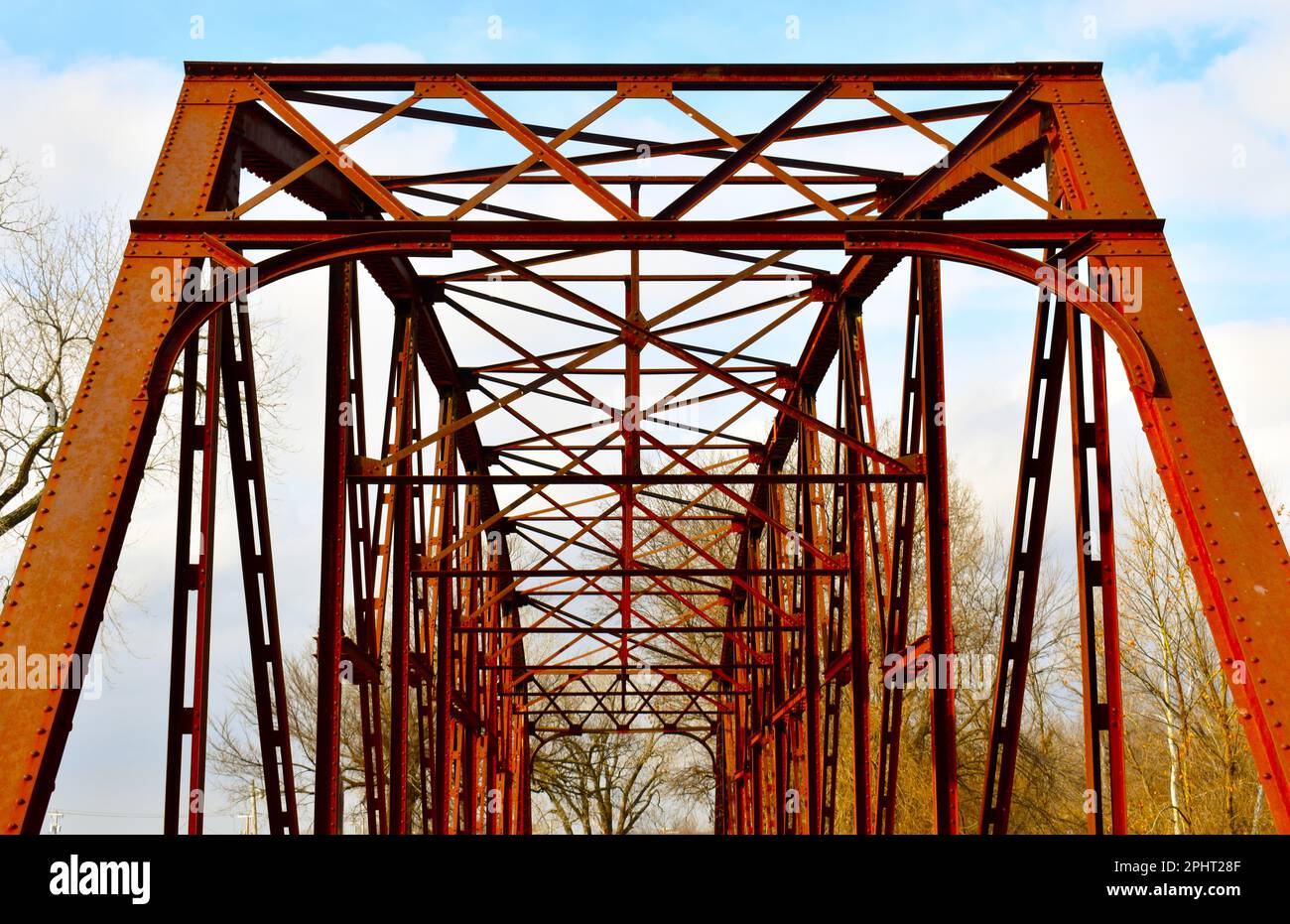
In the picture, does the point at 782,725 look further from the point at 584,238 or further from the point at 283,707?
the point at 584,238

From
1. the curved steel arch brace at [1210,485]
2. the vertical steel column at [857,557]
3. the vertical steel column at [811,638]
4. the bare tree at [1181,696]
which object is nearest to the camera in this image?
the curved steel arch brace at [1210,485]

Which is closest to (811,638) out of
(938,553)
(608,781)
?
(938,553)

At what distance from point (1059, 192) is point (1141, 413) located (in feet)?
7.22

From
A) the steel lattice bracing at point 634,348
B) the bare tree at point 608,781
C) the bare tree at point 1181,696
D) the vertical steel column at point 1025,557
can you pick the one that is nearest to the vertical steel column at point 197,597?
the steel lattice bracing at point 634,348

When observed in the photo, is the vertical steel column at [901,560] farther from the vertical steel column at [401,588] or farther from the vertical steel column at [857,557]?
the vertical steel column at [401,588]

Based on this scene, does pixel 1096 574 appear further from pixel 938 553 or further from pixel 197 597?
pixel 197 597

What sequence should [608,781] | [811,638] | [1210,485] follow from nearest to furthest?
[1210,485] < [811,638] < [608,781]

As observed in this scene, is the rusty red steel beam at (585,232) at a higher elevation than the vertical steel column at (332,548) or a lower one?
higher

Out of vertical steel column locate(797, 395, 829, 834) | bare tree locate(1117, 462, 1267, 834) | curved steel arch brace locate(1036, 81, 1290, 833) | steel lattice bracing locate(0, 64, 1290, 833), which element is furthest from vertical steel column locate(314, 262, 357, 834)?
bare tree locate(1117, 462, 1267, 834)

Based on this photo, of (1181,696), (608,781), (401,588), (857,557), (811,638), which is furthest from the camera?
(608,781)

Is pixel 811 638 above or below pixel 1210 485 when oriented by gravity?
above

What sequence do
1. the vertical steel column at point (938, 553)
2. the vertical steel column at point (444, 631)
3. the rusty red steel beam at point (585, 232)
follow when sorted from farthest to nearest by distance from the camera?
the vertical steel column at point (444, 631)
the vertical steel column at point (938, 553)
the rusty red steel beam at point (585, 232)

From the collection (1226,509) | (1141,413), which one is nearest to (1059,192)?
(1141,413)

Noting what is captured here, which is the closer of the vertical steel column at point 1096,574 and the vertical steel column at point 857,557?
the vertical steel column at point 1096,574
